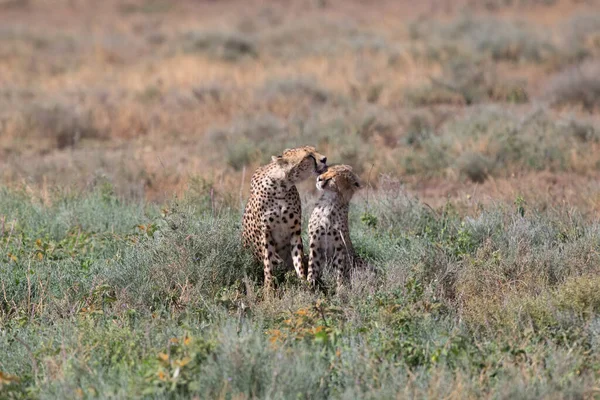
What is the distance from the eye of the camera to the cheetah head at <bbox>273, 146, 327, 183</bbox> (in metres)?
5.74

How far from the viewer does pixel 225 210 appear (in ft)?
25.2

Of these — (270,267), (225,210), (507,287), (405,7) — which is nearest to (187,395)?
(270,267)

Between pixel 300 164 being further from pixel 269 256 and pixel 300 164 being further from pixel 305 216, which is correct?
pixel 305 216

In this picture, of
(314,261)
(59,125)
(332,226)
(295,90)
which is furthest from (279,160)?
(295,90)

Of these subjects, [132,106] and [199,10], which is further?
[199,10]

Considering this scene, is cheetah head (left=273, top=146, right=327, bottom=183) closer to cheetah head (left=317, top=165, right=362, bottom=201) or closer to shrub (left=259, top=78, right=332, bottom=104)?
cheetah head (left=317, top=165, right=362, bottom=201)

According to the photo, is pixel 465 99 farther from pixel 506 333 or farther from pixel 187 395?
pixel 187 395

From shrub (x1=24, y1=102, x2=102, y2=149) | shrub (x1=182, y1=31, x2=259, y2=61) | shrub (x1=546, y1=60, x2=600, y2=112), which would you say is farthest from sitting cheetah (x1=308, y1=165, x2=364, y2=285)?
shrub (x1=182, y1=31, x2=259, y2=61)

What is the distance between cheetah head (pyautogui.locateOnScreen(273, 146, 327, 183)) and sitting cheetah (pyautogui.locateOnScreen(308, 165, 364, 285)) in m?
0.08

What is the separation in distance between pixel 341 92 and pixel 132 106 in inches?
126

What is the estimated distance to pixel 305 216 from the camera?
736 centimetres

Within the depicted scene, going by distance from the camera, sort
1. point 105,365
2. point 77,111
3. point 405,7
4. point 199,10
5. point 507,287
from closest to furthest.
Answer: point 105,365
point 507,287
point 77,111
point 405,7
point 199,10

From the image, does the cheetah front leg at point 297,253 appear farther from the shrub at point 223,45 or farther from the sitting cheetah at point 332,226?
the shrub at point 223,45

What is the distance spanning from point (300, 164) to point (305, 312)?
1.04 meters
